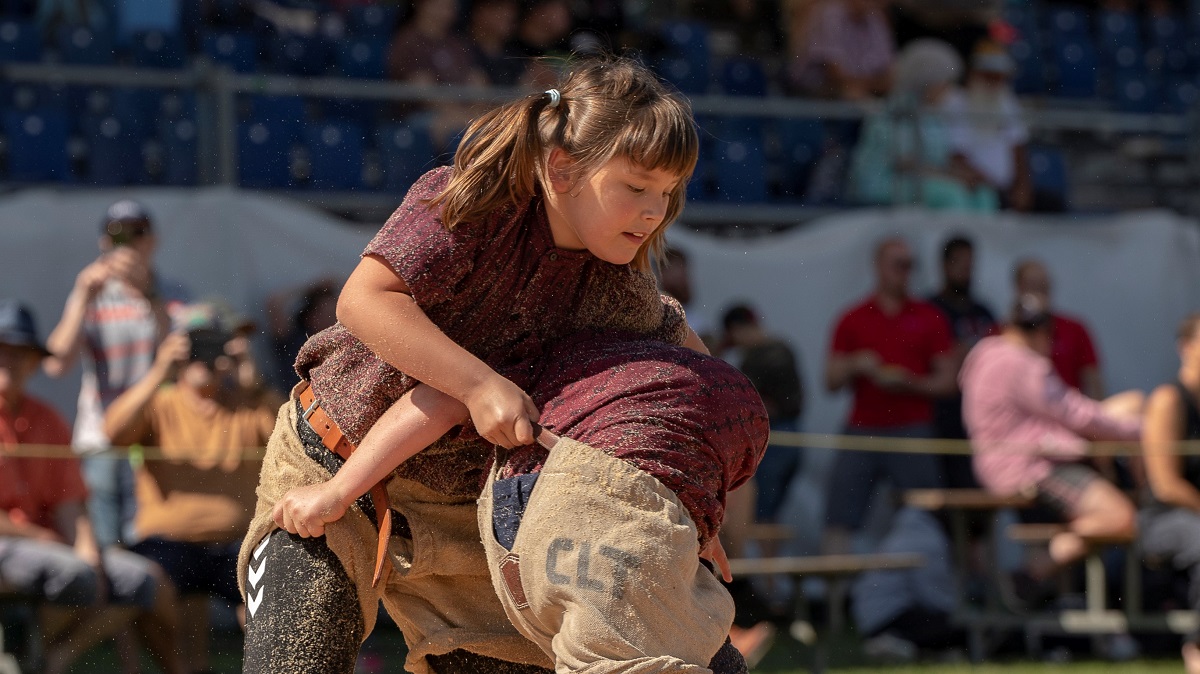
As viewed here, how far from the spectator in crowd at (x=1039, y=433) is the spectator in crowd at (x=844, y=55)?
297 cm

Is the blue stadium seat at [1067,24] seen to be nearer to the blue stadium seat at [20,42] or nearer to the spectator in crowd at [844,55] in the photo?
the spectator in crowd at [844,55]

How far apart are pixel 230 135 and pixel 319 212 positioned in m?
0.63

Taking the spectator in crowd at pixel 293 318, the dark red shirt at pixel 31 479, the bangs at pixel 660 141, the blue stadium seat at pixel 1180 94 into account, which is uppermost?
the bangs at pixel 660 141

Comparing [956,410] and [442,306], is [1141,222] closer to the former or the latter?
[956,410]

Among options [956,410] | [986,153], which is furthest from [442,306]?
[986,153]

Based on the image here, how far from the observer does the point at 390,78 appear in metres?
8.59

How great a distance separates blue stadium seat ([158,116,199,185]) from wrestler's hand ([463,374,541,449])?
5.65 m

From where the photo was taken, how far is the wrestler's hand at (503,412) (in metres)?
2.34

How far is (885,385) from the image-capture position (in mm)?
7789

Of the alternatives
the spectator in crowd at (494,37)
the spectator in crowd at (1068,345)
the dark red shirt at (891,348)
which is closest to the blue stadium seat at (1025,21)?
the spectator in crowd at (1068,345)

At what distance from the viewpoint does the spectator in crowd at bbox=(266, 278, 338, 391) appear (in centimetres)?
684

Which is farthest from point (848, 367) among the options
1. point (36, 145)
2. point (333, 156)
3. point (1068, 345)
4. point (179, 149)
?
point (36, 145)

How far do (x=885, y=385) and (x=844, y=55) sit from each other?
10.5ft

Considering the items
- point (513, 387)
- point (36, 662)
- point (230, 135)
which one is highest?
point (513, 387)
